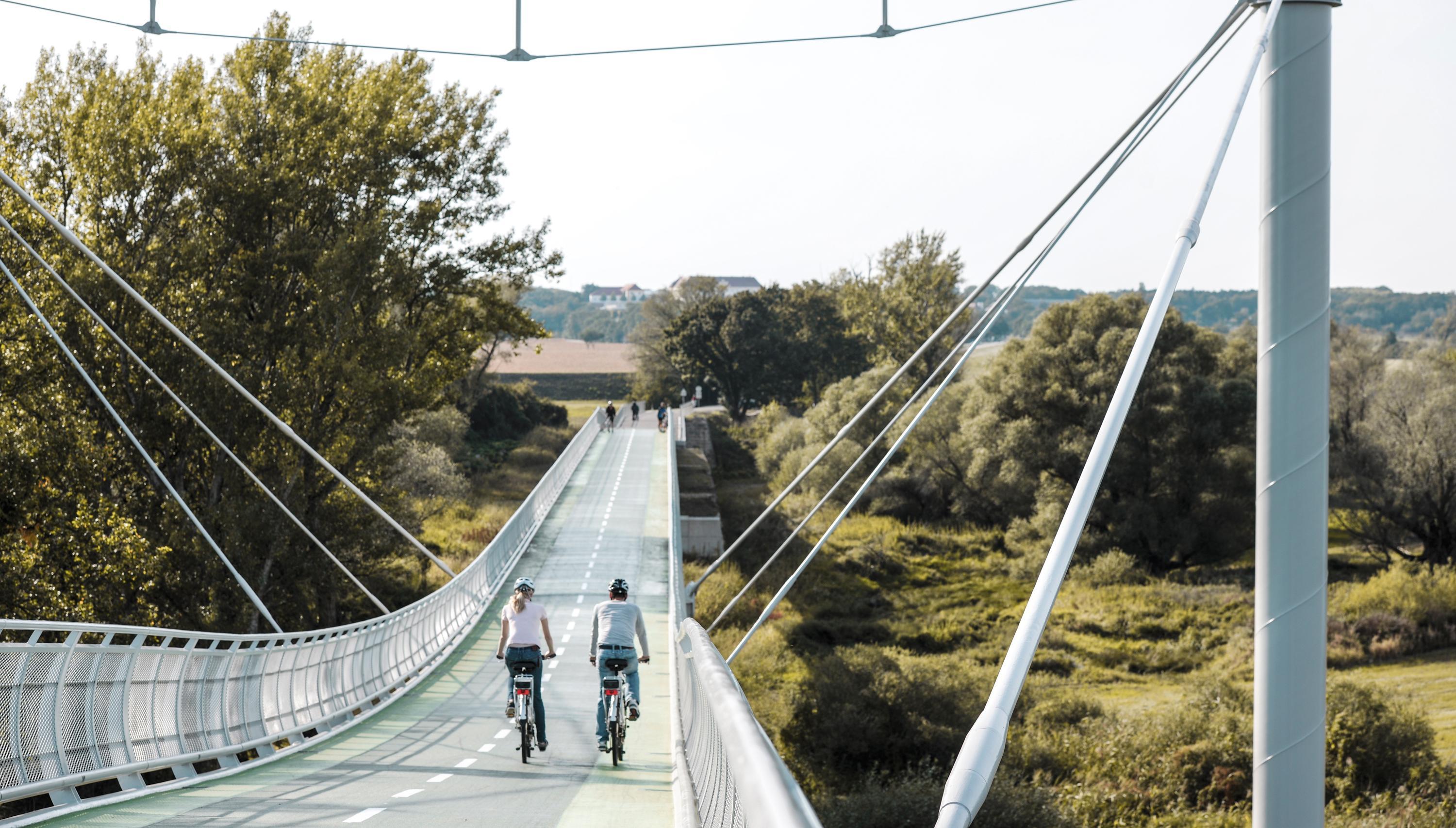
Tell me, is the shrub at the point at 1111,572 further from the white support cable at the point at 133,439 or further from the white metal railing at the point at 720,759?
the white metal railing at the point at 720,759

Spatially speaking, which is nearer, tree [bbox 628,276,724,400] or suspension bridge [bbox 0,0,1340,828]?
suspension bridge [bbox 0,0,1340,828]

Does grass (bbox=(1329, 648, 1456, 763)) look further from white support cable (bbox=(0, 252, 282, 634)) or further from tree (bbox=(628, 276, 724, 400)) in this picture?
tree (bbox=(628, 276, 724, 400))

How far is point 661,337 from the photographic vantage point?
10181 cm

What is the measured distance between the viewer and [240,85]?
3130 centimetres

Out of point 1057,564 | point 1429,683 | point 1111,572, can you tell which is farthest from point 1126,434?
point 1057,564

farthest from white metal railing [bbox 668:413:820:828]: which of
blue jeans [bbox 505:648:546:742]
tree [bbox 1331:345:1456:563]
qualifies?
tree [bbox 1331:345:1456:563]

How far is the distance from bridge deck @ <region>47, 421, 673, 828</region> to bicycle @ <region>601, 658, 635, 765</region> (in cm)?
24

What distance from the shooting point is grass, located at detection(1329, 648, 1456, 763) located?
24.8m

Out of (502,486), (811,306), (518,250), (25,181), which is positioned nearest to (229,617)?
(25,181)

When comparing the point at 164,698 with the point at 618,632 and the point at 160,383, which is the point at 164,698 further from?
the point at 160,383

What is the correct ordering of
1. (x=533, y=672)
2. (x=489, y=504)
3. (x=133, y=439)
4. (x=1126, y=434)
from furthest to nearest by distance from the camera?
(x=489, y=504) < (x=1126, y=434) < (x=133, y=439) < (x=533, y=672)

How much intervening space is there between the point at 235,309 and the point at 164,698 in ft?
66.6

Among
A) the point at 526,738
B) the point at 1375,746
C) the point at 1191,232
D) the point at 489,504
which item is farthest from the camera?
the point at 489,504

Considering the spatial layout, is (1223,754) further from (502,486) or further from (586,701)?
(502,486)
